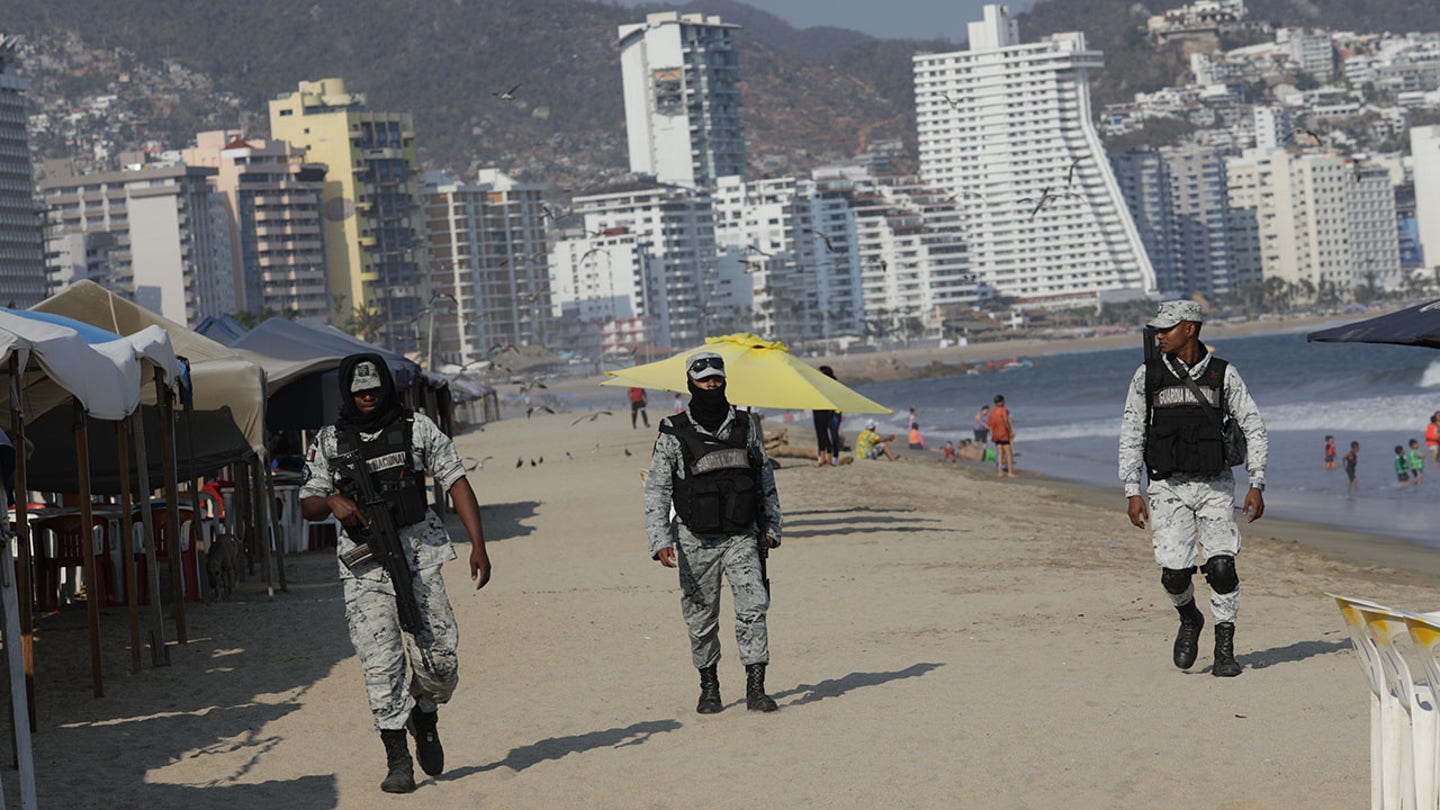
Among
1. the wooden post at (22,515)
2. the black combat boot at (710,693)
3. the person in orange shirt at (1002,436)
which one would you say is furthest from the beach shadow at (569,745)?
the person in orange shirt at (1002,436)

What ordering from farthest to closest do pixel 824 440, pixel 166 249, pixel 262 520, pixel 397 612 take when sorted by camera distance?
pixel 166 249
pixel 824 440
pixel 262 520
pixel 397 612

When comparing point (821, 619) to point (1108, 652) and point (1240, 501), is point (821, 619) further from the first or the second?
point (1240, 501)

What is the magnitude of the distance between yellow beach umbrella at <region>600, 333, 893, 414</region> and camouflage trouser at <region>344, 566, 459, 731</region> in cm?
856

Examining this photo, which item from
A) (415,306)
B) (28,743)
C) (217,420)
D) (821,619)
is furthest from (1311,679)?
(415,306)

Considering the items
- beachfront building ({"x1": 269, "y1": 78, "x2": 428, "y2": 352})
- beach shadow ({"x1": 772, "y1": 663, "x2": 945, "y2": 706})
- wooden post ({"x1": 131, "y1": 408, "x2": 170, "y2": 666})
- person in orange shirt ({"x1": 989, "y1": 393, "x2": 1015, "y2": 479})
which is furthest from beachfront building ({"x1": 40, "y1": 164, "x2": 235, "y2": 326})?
beach shadow ({"x1": 772, "y1": 663, "x2": 945, "y2": 706})

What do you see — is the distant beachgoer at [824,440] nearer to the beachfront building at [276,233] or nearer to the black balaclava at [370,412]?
the black balaclava at [370,412]

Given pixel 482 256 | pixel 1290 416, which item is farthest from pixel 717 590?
pixel 482 256

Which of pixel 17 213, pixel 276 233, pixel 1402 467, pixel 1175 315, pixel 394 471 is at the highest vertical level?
pixel 17 213

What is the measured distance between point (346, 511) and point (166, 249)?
163773mm

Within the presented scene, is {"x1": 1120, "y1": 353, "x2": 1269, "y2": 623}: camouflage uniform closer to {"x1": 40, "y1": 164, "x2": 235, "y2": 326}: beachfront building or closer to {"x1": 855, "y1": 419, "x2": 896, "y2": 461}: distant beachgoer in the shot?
{"x1": 855, "y1": 419, "x2": 896, "y2": 461}: distant beachgoer

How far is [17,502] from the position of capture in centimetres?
830

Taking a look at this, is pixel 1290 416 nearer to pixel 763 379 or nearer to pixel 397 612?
pixel 763 379

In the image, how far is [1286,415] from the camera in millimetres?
51281

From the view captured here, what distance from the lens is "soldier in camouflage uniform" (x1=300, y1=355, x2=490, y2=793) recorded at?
6.91m
